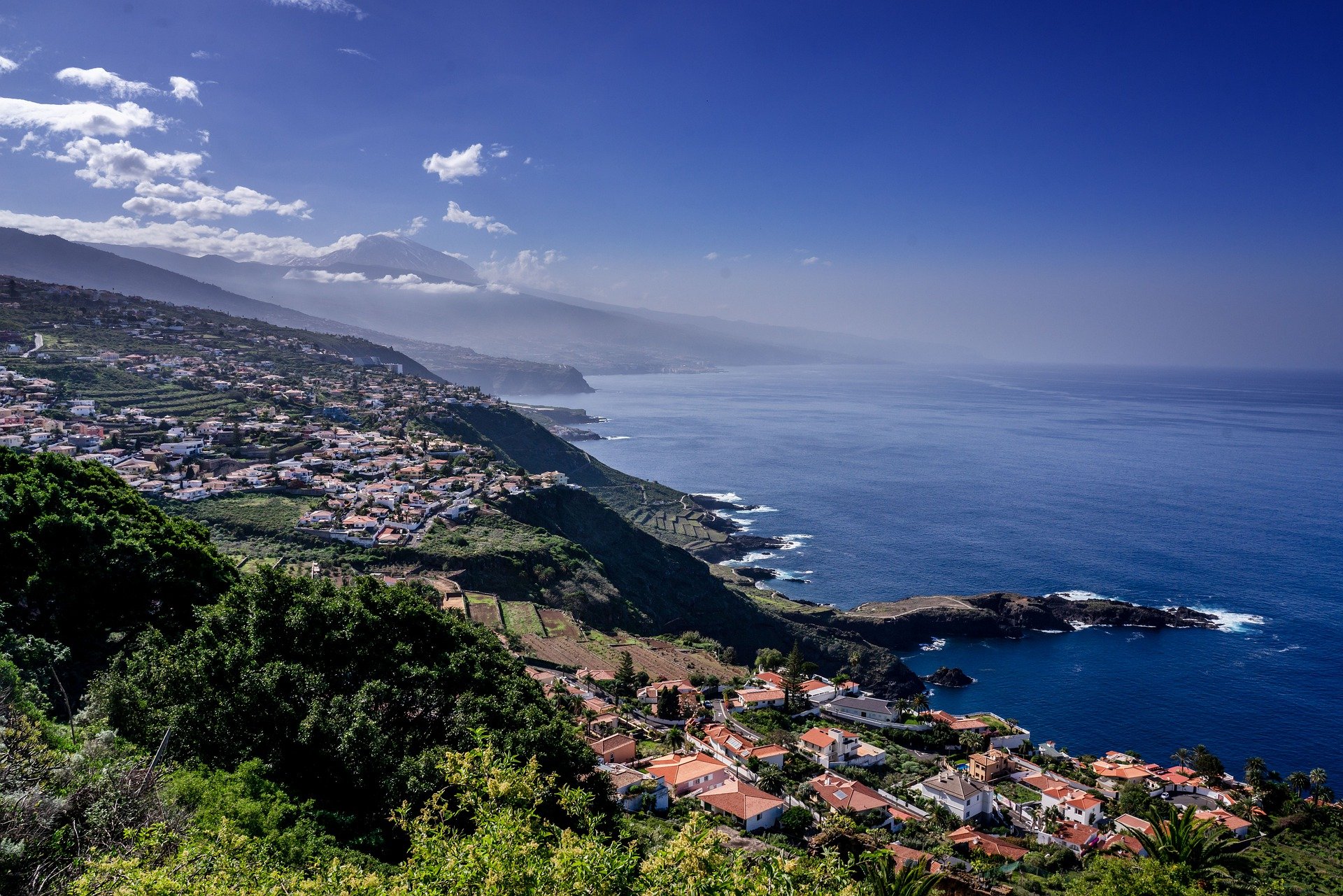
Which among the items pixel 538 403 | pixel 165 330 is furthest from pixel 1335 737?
pixel 538 403

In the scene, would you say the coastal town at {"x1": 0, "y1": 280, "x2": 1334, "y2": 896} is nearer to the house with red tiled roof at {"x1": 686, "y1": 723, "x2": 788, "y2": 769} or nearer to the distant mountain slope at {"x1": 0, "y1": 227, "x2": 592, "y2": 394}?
the house with red tiled roof at {"x1": 686, "y1": 723, "x2": 788, "y2": 769}

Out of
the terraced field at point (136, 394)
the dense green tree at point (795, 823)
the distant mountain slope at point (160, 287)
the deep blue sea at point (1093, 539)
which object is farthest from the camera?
the distant mountain slope at point (160, 287)

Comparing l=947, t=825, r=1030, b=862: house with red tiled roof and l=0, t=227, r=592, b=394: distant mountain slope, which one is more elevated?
l=0, t=227, r=592, b=394: distant mountain slope

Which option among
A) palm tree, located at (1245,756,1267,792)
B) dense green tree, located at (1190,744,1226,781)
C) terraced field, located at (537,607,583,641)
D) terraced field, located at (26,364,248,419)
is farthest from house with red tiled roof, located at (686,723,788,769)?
terraced field, located at (26,364,248,419)

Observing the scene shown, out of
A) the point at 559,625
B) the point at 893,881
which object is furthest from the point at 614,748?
the point at 559,625

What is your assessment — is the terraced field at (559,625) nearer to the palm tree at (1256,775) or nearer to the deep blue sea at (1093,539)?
the deep blue sea at (1093,539)

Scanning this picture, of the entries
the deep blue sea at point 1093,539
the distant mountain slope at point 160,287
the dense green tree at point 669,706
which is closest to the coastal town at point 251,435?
the dense green tree at point 669,706
